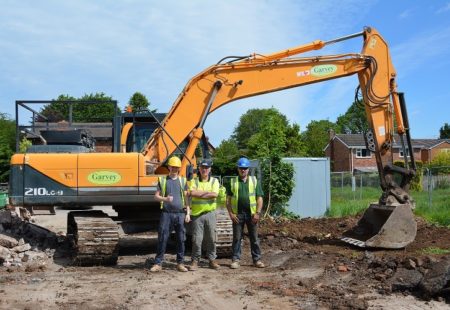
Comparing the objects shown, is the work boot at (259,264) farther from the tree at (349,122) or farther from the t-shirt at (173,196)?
the tree at (349,122)

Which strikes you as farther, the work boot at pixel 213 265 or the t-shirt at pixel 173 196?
the work boot at pixel 213 265

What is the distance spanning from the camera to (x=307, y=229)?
13.9m

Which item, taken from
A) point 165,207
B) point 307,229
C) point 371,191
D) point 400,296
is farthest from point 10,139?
point 400,296

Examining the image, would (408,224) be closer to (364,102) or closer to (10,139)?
(364,102)

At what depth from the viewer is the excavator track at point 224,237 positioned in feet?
31.4

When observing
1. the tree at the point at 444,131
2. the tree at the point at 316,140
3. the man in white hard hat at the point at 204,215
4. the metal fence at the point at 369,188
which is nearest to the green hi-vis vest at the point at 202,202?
the man in white hard hat at the point at 204,215

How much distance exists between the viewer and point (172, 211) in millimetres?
8742

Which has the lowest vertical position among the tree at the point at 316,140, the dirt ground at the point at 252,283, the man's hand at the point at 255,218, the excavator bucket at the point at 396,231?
the dirt ground at the point at 252,283

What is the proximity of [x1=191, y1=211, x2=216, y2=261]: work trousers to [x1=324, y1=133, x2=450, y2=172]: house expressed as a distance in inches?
1838

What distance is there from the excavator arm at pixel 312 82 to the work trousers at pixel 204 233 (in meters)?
1.26

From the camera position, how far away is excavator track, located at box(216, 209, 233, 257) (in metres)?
9.58

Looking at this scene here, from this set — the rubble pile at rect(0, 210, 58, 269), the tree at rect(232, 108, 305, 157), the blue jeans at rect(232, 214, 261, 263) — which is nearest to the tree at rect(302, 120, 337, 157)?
the tree at rect(232, 108, 305, 157)

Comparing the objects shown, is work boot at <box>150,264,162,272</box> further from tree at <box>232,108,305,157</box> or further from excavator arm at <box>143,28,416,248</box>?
tree at <box>232,108,305,157</box>

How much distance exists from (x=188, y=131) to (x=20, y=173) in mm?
3007
